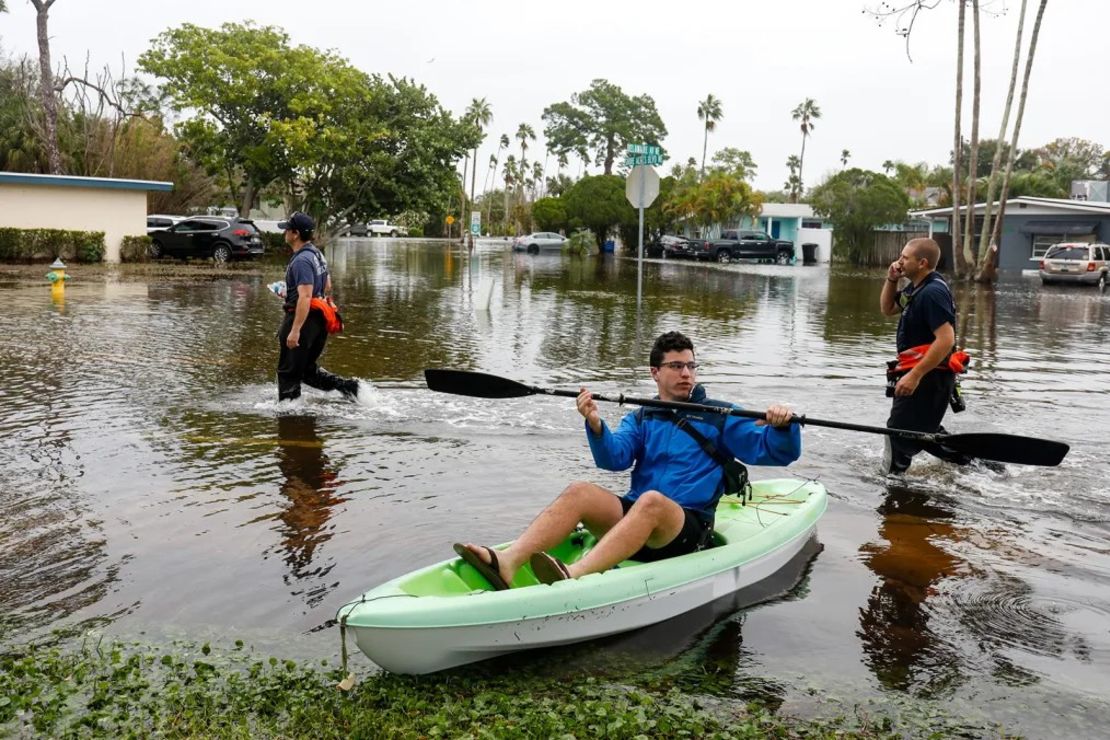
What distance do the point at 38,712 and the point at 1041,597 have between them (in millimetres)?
4681

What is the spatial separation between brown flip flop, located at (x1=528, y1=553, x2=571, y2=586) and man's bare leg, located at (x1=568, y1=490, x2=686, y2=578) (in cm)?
13

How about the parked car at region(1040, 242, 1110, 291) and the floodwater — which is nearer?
the floodwater

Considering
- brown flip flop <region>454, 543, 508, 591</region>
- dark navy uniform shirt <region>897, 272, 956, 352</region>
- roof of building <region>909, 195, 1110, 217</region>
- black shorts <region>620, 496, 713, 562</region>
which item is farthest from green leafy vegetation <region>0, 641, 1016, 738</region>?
roof of building <region>909, 195, 1110, 217</region>

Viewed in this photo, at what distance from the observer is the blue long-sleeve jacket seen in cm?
484

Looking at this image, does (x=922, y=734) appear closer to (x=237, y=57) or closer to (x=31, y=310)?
(x=31, y=310)

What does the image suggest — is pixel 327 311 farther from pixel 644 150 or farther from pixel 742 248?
pixel 742 248

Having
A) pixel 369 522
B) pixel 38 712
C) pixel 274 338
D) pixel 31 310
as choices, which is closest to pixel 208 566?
pixel 369 522

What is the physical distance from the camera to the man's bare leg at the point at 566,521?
14.4 feet

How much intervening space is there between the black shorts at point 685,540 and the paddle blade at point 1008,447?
5.47 feet

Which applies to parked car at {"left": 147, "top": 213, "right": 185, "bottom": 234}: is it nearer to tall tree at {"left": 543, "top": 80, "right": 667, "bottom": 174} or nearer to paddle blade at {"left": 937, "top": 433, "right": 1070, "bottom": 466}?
paddle blade at {"left": 937, "top": 433, "right": 1070, "bottom": 466}

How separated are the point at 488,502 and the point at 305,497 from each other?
120 cm

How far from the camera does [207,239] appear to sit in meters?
32.7

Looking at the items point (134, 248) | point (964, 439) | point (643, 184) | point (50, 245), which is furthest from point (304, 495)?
point (134, 248)

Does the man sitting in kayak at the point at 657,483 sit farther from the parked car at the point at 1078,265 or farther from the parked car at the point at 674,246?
the parked car at the point at 674,246
